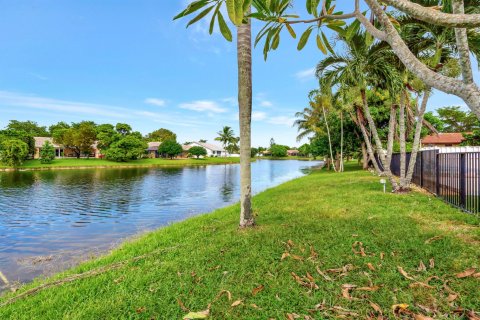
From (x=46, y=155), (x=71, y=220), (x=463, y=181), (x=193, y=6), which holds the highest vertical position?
(x=193, y=6)

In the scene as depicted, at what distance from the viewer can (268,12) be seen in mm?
3021

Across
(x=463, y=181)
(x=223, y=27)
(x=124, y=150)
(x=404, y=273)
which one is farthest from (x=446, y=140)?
(x=124, y=150)

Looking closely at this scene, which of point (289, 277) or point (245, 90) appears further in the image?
point (245, 90)

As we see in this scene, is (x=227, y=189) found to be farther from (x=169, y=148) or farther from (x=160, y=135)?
(x=160, y=135)

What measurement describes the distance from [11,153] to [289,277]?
50.9 meters

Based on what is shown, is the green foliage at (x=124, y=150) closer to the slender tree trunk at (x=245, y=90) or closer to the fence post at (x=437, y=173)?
the slender tree trunk at (x=245, y=90)

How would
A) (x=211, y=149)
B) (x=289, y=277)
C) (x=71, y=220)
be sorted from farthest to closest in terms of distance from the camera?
(x=211, y=149) < (x=71, y=220) < (x=289, y=277)

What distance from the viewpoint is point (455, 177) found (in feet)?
26.4

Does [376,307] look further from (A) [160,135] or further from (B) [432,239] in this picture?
(A) [160,135]

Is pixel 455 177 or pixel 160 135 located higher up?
pixel 160 135

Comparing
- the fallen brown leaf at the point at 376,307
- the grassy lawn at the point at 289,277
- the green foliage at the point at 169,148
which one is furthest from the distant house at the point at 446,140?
the green foliage at the point at 169,148

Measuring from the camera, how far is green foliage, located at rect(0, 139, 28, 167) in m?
40.4

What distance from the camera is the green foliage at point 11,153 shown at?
4044 cm

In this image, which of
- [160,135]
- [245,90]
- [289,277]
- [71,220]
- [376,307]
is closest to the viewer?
[376,307]
